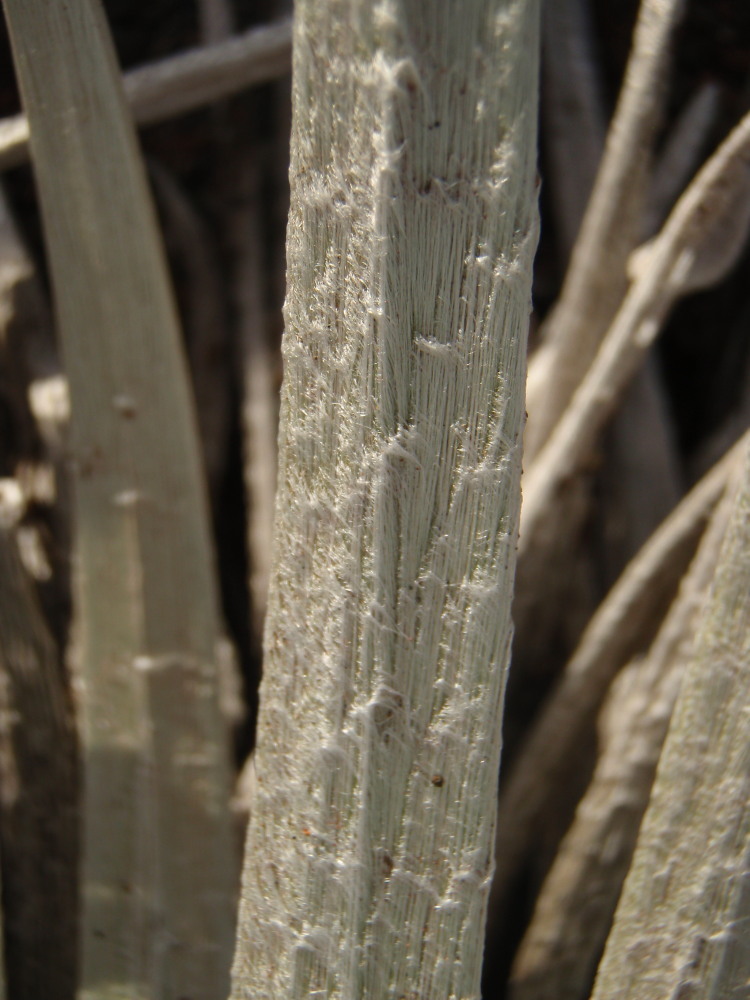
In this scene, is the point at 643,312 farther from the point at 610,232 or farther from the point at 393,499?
the point at 393,499

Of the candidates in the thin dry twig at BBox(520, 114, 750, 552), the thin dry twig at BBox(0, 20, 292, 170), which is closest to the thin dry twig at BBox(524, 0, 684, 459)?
the thin dry twig at BBox(520, 114, 750, 552)

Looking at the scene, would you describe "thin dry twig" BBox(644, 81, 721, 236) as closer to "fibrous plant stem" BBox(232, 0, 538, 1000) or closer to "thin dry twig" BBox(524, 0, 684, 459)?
"thin dry twig" BBox(524, 0, 684, 459)

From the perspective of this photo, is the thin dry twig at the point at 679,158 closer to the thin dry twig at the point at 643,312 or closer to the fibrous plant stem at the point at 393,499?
the thin dry twig at the point at 643,312

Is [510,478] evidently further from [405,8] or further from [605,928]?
[605,928]

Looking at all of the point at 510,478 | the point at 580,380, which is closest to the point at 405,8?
the point at 510,478

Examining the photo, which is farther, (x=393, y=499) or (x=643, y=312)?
(x=643, y=312)

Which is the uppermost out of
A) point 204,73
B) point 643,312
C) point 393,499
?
point 204,73

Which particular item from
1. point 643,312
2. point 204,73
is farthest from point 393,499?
point 204,73

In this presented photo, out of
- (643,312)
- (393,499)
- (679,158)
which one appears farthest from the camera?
(679,158)

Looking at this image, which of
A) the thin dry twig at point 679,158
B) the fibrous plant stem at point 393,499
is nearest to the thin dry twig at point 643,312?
the thin dry twig at point 679,158
